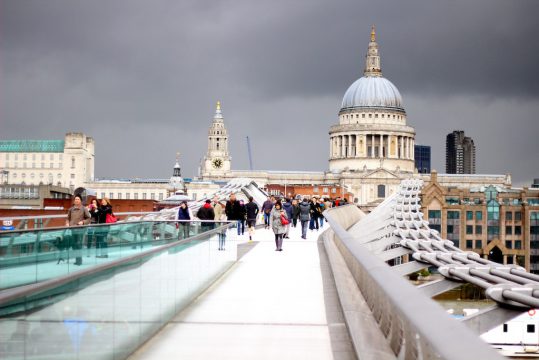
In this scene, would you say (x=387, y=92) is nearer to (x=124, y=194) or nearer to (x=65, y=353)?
(x=124, y=194)

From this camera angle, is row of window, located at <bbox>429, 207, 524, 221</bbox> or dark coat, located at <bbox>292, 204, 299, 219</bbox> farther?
row of window, located at <bbox>429, 207, 524, 221</bbox>

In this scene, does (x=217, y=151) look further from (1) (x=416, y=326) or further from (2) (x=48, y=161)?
(1) (x=416, y=326)

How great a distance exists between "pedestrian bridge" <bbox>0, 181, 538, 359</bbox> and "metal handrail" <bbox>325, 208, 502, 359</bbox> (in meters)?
0.01

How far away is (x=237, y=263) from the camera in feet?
58.9

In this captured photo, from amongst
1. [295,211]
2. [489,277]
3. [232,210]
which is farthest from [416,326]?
[295,211]

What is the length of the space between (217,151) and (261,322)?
17756cm

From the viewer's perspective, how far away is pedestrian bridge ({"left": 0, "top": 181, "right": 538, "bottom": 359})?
5152 millimetres

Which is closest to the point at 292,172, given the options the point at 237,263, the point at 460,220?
the point at 460,220

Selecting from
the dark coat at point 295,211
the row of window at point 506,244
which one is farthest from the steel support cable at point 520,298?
the row of window at point 506,244

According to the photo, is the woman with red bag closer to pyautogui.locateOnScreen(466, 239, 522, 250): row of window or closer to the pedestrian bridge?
the pedestrian bridge

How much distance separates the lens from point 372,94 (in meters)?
179

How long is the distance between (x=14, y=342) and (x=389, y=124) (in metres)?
174

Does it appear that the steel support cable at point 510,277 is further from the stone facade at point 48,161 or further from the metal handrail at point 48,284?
the stone facade at point 48,161

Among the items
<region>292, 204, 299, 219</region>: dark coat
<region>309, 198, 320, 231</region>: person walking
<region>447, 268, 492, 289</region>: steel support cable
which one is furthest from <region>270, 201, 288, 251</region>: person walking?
<region>292, 204, 299, 219</region>: dark coat
